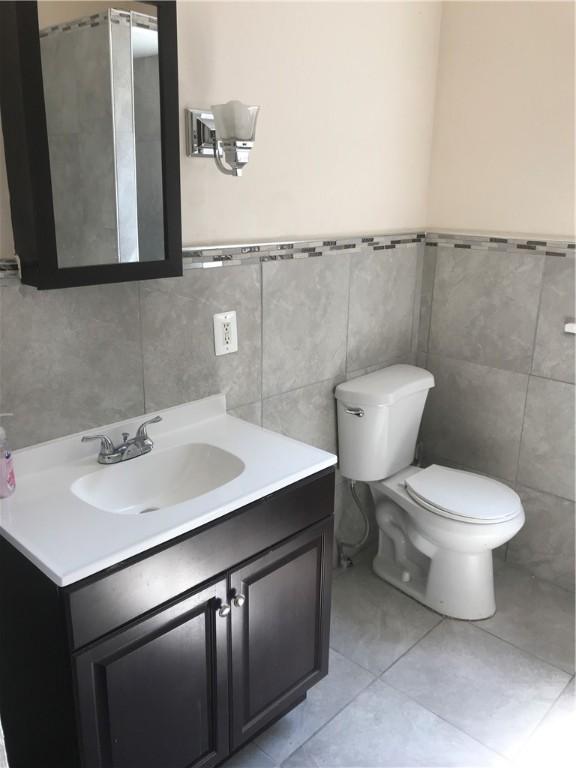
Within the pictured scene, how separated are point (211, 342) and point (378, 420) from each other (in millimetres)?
743

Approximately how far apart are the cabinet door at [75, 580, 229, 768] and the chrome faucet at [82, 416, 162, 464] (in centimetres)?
Answer: 43

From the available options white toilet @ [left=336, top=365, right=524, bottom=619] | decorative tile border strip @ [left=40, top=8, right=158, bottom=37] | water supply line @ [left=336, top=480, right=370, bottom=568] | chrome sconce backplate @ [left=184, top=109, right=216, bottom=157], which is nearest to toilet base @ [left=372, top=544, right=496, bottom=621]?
white toilet @ [left=336, top=365, right=524, bottom=619]

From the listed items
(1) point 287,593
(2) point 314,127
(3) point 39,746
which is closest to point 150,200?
(2) point 314,127

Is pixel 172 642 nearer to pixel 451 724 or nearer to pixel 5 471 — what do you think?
pixel 5 471

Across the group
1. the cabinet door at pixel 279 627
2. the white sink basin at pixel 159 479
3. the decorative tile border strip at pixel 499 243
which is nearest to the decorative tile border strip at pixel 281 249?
the decorative tile border strip at pixel 499 243

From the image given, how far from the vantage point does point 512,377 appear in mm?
2529

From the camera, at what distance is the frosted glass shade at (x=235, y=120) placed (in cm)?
164

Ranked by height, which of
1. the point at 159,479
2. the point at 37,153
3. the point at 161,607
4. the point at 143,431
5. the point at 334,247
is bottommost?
the point at 161,607

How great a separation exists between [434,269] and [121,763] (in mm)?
2028

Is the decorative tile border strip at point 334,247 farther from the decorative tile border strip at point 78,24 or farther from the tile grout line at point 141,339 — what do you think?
the decorative tile border strip at point 78,24

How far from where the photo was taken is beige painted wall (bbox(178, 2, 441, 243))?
1780mm

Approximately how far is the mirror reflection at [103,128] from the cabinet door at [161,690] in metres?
0.82

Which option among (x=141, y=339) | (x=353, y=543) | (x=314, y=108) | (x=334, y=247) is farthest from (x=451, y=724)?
(x=314, y=108)

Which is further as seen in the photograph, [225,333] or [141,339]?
[225,333]
